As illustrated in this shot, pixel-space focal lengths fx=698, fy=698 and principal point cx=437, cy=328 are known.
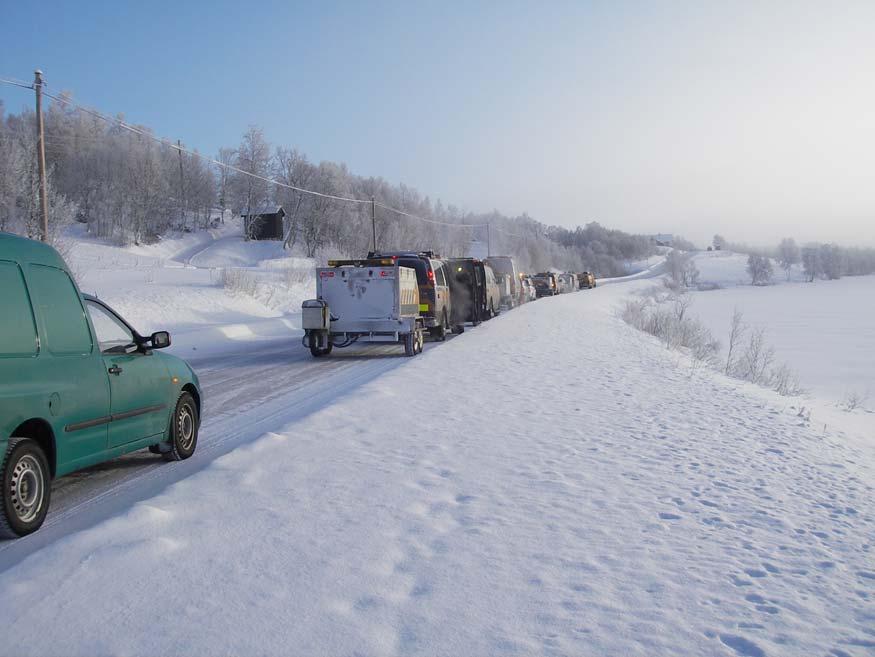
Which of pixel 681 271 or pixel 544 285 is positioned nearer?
pixel 544 285

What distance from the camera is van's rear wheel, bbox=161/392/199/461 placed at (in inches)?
282

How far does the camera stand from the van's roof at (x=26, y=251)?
5.21 metres

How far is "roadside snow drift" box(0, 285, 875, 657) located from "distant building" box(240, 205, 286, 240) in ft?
265

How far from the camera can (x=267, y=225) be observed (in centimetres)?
8600

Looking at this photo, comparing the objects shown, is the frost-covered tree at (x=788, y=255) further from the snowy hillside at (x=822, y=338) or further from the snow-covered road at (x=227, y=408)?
the snow-covered road at (x=227, y=408)

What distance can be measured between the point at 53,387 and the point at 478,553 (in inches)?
133

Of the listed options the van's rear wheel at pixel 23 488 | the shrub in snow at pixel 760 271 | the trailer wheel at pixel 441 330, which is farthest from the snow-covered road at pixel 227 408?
the shrub in snow at pixel 760 271

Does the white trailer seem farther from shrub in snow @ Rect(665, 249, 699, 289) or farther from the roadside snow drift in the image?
shrub in snow @ Rect(665, 249, 699, 289)

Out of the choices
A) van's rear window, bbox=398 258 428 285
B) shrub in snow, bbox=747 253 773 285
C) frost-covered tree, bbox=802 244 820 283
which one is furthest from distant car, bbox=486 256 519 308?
frost-covered tree, bbox=802 244 820 283

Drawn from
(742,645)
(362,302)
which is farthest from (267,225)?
(742,645)

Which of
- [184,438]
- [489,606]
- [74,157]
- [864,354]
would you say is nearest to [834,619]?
[489,606]

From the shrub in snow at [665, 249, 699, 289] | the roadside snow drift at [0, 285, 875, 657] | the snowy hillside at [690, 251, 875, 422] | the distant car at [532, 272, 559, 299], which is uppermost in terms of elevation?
the shrub in snow at [665, 249, 699, 289]

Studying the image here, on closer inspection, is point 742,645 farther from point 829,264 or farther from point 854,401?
point 829,264

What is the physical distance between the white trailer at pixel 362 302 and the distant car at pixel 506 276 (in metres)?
18.9
